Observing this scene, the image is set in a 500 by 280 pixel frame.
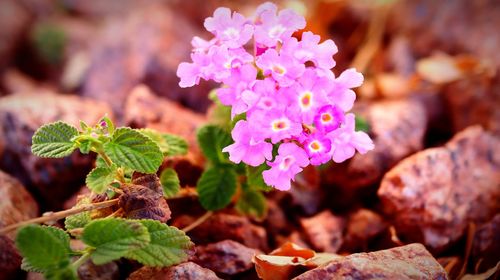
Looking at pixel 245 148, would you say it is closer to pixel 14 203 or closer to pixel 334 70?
pixel 14 203

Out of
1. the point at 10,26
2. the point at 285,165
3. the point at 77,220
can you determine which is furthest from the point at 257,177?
the point at 10,26

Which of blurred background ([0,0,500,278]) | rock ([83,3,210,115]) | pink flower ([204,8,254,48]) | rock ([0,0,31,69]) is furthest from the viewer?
rock ([0,0,31,69])

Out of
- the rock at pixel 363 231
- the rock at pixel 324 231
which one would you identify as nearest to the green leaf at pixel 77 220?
the rock at pixel 324 231

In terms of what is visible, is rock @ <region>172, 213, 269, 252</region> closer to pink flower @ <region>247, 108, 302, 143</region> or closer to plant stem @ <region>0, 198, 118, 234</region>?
plant stem @ <region>0, 198, 118, 234</region>

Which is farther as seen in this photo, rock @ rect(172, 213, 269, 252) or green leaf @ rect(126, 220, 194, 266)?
rock @ rect(172, 213, 269, 252)

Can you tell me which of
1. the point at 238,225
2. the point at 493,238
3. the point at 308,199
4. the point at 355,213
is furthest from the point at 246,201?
the point at 493,238

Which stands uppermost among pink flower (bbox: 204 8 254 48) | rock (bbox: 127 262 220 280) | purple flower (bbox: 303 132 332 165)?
pink flower (bbox: 204 8 254 48)

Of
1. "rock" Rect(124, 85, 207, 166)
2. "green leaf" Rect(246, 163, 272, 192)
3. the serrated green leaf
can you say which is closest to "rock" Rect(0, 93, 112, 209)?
"rock" Rect(124, 85, 207, 166)

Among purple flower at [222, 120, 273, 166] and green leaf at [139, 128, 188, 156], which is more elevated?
green leaf at [139, 128, 188, 156]
